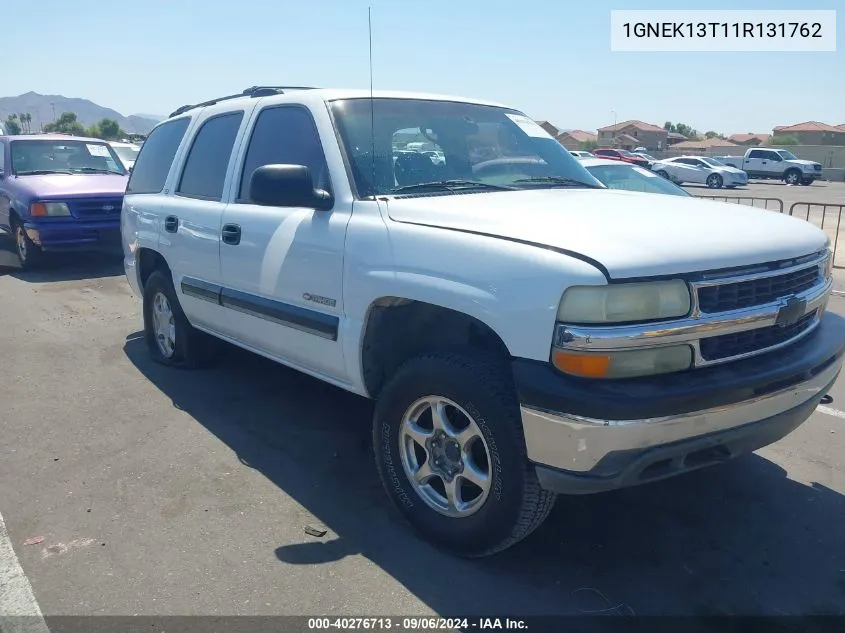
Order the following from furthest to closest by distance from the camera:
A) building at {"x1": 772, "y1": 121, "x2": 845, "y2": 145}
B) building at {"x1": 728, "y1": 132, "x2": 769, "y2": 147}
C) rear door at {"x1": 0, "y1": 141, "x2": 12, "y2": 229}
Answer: building at {"x1": 728, "y1": 132, "x2": 769, "y2": 147} < building at {"x1": 772, "y1": 121, "x2": 845, "y2": 145} < rear door at {"x1": 0, "y1": 141, "x2": 12, "y2": 229}

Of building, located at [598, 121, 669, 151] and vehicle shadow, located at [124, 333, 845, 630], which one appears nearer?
vehicle shadow, located at [124, 333, 845, 630]

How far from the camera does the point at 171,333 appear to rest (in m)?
5.58

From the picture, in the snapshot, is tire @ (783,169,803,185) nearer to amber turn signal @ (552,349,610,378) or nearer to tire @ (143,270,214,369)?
tire @ (143,270,214,369)

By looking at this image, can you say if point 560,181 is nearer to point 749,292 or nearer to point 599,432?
point 749,292

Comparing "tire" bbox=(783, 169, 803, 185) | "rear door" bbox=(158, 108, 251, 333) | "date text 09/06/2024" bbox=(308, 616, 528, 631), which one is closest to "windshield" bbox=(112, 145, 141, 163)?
"rear door" bbox=(158, 108, 251, 333)

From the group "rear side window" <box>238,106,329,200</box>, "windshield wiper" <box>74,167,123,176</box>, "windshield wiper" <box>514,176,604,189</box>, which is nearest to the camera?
"rear side window" <box>238,106,329,200</box>

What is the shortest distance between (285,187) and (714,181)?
34.3m

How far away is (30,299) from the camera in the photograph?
834cm

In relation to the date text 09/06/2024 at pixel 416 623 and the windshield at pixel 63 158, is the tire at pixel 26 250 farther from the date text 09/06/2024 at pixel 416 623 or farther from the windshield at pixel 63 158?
the date text 09/06/2024 at pixel 416 623

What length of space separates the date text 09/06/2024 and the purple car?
8.64m

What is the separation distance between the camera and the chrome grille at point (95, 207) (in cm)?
985

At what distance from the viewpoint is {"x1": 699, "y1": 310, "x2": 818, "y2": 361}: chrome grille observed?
267cm

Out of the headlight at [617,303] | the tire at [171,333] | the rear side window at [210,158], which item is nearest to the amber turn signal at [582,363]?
the headlight at [617,303]

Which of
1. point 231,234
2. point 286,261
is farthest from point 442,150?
point 231,234
